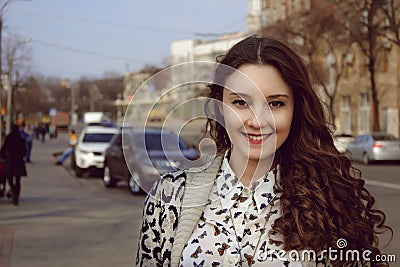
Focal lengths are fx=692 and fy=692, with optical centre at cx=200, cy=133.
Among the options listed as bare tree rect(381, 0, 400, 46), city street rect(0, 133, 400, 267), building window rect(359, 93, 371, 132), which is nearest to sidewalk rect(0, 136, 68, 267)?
city street rect(0, 133, 400, 267)

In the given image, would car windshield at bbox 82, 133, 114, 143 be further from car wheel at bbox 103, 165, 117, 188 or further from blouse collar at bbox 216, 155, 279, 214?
blouse collar at bbox 216, 155, 279, 214

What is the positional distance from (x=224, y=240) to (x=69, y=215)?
11.5m

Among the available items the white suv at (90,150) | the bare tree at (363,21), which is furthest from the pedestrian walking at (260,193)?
the bare tree at (363,21)

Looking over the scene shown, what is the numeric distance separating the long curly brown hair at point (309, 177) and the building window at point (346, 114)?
5140 centimetres

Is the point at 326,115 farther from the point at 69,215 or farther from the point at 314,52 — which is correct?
the point at 314,52

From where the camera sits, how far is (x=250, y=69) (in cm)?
238

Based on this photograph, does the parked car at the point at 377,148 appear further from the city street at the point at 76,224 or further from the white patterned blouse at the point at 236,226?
the white patterned blouse at the point at 236,226

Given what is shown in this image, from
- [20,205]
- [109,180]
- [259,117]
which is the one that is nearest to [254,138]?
[259,117]

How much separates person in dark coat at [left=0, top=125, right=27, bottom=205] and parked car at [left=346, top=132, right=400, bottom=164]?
1992 cm

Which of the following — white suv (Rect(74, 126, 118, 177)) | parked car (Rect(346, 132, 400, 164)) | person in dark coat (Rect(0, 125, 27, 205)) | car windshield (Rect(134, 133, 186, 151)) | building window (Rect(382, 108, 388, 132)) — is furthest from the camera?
building window (Rect(382, 108, 388, 132))

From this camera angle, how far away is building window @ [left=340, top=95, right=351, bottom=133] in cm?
5303

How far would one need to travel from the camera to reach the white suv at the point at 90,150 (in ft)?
79.7

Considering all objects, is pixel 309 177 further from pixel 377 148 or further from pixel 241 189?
pixel 377 148

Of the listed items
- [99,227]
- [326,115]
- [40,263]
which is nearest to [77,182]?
[99,227]
